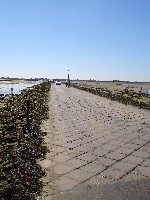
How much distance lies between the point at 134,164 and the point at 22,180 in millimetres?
2470

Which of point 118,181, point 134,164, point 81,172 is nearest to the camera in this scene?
point 118,181

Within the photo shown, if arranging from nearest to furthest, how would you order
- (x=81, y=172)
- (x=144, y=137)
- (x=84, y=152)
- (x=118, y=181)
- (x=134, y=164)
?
(x=118, y=181) < (x=81, y=172) < (x=134, y=164) < (x=84, y=152) < (x=144, y=137)

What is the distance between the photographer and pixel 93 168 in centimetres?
554

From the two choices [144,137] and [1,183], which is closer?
[1,183]

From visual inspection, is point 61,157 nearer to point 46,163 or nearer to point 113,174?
point 46,163

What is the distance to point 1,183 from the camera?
4.34 meters

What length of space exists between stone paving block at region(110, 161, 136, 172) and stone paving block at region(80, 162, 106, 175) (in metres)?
0.24

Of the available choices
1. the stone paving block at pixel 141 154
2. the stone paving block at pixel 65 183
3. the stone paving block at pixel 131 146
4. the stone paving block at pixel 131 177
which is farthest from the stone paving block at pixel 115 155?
the stone paving block at pixel 65 183

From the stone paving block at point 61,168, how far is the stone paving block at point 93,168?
0.85 ft

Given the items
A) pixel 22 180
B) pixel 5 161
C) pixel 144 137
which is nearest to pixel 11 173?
pixel 22 180

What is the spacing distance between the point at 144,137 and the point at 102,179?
4.34 metres

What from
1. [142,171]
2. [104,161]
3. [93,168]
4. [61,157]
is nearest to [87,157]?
[104,161]

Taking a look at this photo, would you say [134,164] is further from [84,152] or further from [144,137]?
[144,137]

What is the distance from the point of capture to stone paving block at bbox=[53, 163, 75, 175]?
5327 millimetres
